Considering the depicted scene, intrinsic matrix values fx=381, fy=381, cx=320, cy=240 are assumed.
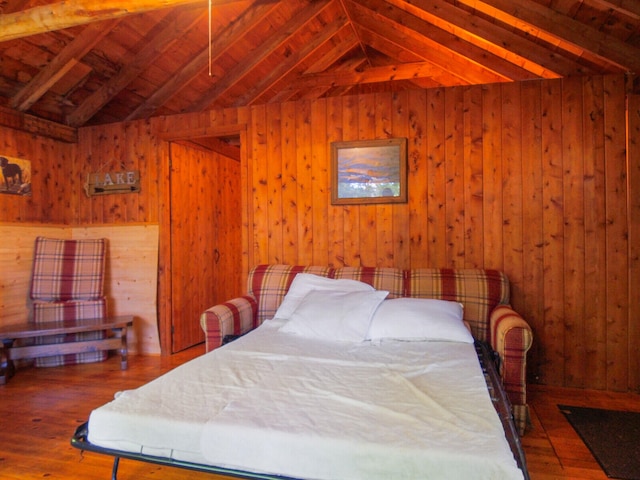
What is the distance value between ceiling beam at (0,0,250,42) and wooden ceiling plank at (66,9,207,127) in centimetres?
117

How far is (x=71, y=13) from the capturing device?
6.75 feet

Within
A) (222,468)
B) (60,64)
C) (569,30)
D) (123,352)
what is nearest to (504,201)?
(569,30)

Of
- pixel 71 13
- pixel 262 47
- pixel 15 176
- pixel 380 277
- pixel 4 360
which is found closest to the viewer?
pixel 71 13

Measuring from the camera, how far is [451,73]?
3.91 m

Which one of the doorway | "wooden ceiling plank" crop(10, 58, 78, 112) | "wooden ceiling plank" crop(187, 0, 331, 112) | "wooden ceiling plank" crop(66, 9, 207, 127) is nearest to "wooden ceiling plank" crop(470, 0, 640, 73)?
"wooden ceiling plank" crop(187, 0, 331, 112)

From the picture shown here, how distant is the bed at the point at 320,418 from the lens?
1067mm

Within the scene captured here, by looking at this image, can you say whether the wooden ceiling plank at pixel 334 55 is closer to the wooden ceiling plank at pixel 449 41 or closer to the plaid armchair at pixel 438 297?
the wooden ceiling plank at pixel 449 41

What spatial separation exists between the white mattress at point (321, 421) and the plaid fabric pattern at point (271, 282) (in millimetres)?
1144

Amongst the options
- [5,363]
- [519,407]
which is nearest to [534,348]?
[519,407]

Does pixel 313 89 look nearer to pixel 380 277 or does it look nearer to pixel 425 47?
pixel 425 47

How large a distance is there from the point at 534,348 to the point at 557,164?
1380 millimetres

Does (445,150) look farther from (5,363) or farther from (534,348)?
(5,363)

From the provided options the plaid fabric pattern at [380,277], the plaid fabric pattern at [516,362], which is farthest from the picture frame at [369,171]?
the plaid fabric pattern at [516,362]

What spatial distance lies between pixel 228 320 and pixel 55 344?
179cm
